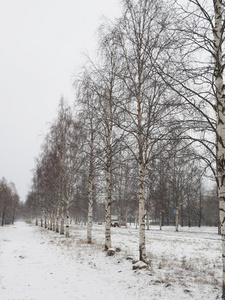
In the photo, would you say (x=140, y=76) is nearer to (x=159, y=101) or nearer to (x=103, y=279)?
(x=159, y=101)

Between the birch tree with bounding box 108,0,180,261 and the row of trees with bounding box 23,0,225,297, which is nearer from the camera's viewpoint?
the row of trees with bounding box 23,0,225,297

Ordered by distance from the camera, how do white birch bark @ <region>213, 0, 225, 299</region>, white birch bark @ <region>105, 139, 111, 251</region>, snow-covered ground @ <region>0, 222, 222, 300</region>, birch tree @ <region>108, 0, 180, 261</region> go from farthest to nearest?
white birch bark @ <region>105, 139, 111, 251</region>, birch tree @ <region>108, 0, 180, 261</region>, snow-covered ground @ <region>0, 222, 222, 300</region>, white birch bark @ <region>213, 0, 225, 299</region>

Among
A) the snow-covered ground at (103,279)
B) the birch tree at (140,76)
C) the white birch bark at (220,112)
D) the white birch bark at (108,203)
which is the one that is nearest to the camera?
the white birch bark at (220,112)

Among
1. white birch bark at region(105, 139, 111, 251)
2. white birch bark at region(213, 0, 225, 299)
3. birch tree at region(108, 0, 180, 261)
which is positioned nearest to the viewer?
white birch bark at region(213, 0, 225, 299)

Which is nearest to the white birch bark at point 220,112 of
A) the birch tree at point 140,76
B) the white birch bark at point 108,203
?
the birch tree at point 140,76

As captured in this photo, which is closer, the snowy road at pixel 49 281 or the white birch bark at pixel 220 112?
A: the white birch bark at pixel 220 112

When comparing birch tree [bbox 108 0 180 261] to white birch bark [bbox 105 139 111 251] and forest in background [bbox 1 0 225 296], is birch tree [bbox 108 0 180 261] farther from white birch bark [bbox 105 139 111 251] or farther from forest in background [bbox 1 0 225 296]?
white birch bark [bbox 105 139 111 251]

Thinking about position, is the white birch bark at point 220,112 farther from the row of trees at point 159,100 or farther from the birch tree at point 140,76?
the birch tree at point 140,76

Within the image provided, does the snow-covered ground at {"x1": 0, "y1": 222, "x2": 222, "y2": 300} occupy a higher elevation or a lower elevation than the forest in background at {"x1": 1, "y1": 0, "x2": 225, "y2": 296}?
lower

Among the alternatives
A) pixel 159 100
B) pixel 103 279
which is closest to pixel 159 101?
pixel 159 100

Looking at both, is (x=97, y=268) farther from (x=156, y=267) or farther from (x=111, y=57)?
(x=111, y=57)

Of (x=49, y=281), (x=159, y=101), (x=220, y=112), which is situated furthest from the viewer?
(x=159, y=101)

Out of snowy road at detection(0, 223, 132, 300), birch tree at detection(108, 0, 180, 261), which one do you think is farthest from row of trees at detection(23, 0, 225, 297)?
snowy road at detection(0, 223, 132, 300)

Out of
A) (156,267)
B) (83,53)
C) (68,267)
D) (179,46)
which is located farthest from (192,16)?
(68,267)
